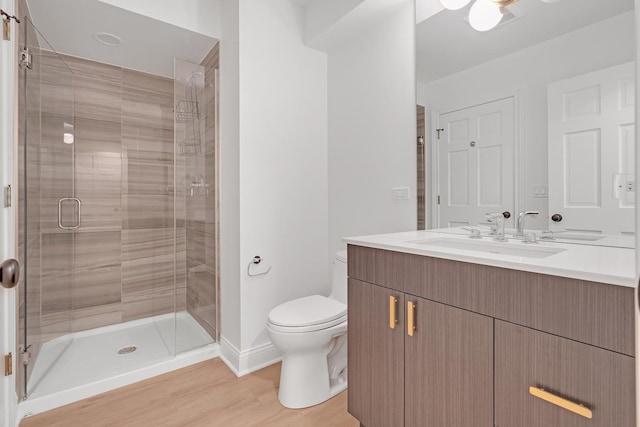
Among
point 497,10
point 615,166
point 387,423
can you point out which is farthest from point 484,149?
point 387,423

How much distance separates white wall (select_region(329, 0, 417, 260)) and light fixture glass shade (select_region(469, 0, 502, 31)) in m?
0.35

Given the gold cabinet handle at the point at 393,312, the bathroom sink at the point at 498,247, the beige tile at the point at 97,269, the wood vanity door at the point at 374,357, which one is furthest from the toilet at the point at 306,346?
the beige tile at the point at 97,269

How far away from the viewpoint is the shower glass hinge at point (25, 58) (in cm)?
166

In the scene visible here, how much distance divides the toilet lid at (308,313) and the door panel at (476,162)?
78 centimetres

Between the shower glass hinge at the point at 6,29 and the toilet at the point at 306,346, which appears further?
the toilet at the point at 306,346

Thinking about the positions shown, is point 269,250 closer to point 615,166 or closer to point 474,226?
point 474,226

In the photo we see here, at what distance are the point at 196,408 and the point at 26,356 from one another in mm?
1005

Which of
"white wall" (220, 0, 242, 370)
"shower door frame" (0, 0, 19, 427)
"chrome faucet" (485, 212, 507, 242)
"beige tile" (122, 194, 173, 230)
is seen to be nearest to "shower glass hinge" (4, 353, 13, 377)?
"shower door frame" (0, 0, 19, 427)

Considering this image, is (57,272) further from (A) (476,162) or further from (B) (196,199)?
(A) (476,162)

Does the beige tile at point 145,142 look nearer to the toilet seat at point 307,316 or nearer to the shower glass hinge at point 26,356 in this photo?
the shower glass hinge at point 26,356

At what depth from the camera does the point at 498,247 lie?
141 cm

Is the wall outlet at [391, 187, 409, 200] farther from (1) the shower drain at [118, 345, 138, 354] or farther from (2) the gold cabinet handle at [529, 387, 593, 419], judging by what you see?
(1) the shower drain at [118, 345, 138, 354]

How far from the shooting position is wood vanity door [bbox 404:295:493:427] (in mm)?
1027

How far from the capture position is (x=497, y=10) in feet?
5.09
